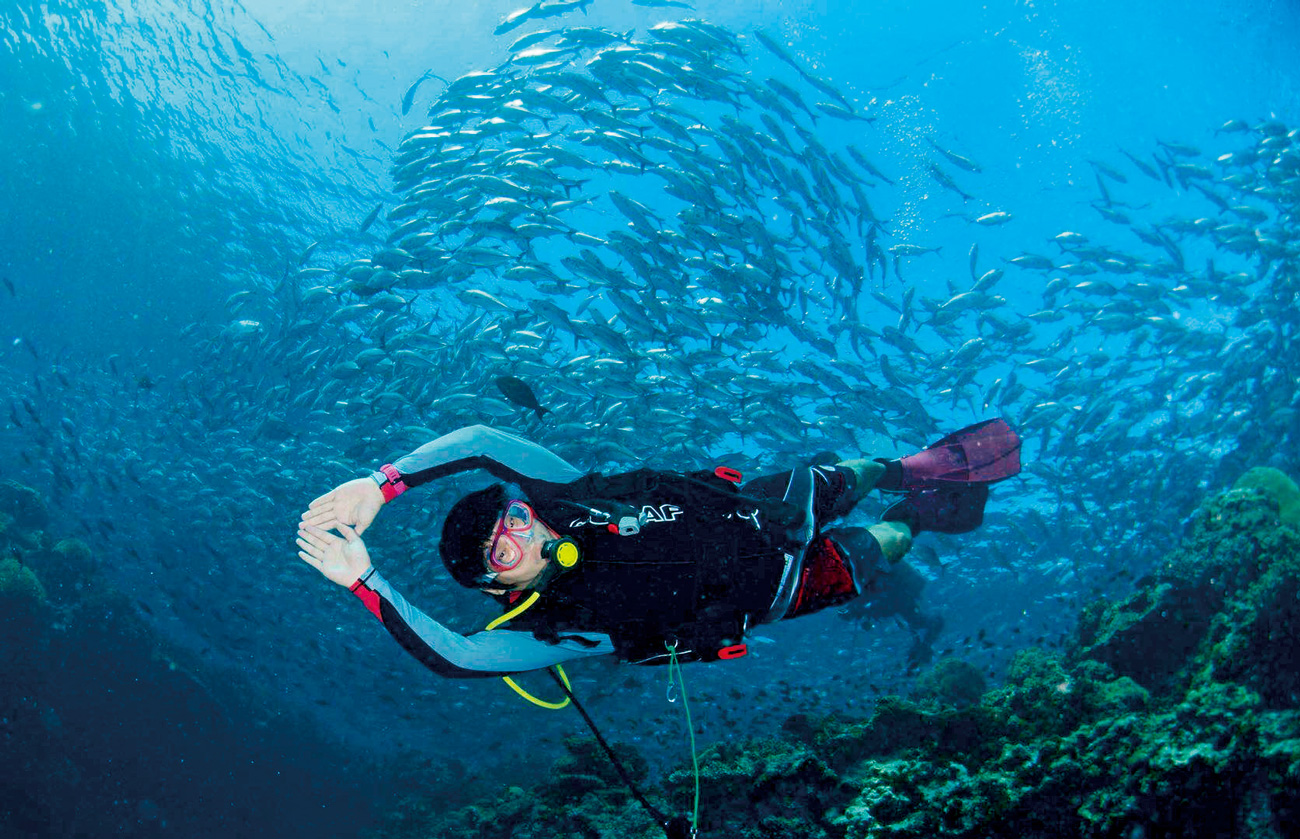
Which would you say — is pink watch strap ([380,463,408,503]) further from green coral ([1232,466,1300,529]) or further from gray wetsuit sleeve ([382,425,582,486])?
green coral ([1232,466,1300,529])

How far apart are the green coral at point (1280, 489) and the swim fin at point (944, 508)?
6.95m

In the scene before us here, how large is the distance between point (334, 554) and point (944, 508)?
12.5ft

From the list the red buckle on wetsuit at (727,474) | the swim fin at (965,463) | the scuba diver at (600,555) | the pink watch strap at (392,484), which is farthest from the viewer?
the swim fin at (965,463)

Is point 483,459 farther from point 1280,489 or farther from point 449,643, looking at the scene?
point 1280,489

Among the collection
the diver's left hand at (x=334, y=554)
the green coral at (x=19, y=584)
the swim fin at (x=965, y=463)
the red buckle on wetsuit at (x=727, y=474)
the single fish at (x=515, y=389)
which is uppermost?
the green coral at (x=19, y=584)

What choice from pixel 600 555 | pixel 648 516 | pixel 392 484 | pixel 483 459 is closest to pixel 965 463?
pixel 648 516

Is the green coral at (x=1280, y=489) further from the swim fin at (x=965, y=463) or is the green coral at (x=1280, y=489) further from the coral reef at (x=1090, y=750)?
the swim fin at (x=965, y=463)

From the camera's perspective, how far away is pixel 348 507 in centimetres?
244

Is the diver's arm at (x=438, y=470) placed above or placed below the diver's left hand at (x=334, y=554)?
above

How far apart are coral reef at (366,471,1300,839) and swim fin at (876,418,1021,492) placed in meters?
1.55

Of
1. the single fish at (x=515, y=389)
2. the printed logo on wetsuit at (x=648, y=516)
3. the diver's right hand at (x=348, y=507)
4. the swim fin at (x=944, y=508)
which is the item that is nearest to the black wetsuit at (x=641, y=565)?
the printed logo on wetsuit at (x=648, y=516)

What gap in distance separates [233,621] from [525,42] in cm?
2871

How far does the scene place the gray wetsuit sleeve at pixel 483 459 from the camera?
279 centimetres

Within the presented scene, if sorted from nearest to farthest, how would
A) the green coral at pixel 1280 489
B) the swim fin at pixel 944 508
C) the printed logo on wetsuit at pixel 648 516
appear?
the printed logo on wetsuit at pixel 648 516
the swim fin at pixel 944 508
the green coral at pixel 1280 489
